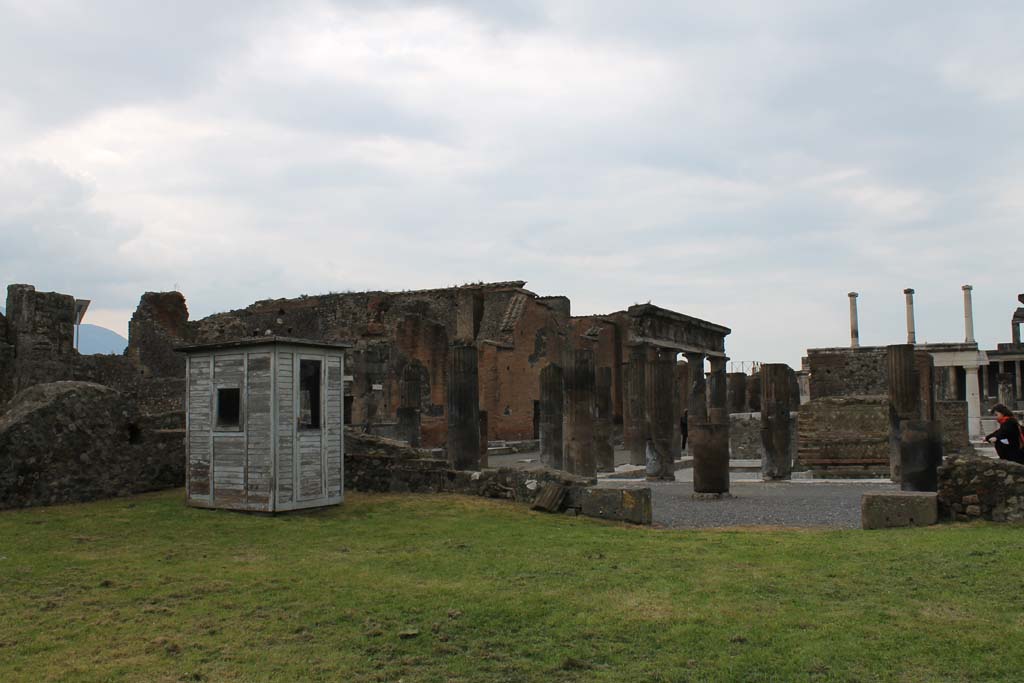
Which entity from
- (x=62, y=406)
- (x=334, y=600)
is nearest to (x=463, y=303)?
(x=62, y=406)

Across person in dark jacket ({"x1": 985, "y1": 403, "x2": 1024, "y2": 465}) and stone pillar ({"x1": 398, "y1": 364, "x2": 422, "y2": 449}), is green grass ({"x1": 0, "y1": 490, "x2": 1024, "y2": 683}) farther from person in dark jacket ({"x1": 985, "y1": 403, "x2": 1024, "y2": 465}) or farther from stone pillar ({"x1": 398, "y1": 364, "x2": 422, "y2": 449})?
stone pillar ({"x1": 398, "y1": 364, "x2": 422, "y2": 449})

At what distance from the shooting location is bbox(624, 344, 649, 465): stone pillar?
24.5 metres

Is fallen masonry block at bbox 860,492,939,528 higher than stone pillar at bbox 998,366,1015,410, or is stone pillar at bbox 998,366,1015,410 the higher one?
stone pillar at bbox 998,366,1015,410

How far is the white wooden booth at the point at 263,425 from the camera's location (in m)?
11.2

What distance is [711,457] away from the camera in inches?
636

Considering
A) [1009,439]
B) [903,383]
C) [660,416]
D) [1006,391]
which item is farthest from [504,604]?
[1006,391]

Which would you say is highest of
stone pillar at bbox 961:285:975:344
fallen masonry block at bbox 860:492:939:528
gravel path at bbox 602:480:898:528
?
stone pillar at bbox 961:285:975:344

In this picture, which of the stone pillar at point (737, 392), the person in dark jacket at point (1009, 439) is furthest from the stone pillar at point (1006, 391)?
the person in dark jacket at point (1009, 439)

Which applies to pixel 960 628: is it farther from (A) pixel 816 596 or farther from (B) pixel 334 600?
(B) pixel 334 600

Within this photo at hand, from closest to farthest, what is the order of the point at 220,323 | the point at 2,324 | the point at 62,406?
the point at 62,406 < the point at 2,324 < the point at 220,323

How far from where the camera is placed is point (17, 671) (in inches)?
198

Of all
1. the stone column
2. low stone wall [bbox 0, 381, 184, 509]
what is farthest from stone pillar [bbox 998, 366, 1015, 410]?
low stone wall [bbox 0, 381, 184, 509]

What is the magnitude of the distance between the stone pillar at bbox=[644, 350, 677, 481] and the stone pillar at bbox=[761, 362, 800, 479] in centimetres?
235

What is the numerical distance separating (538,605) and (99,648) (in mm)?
2893
